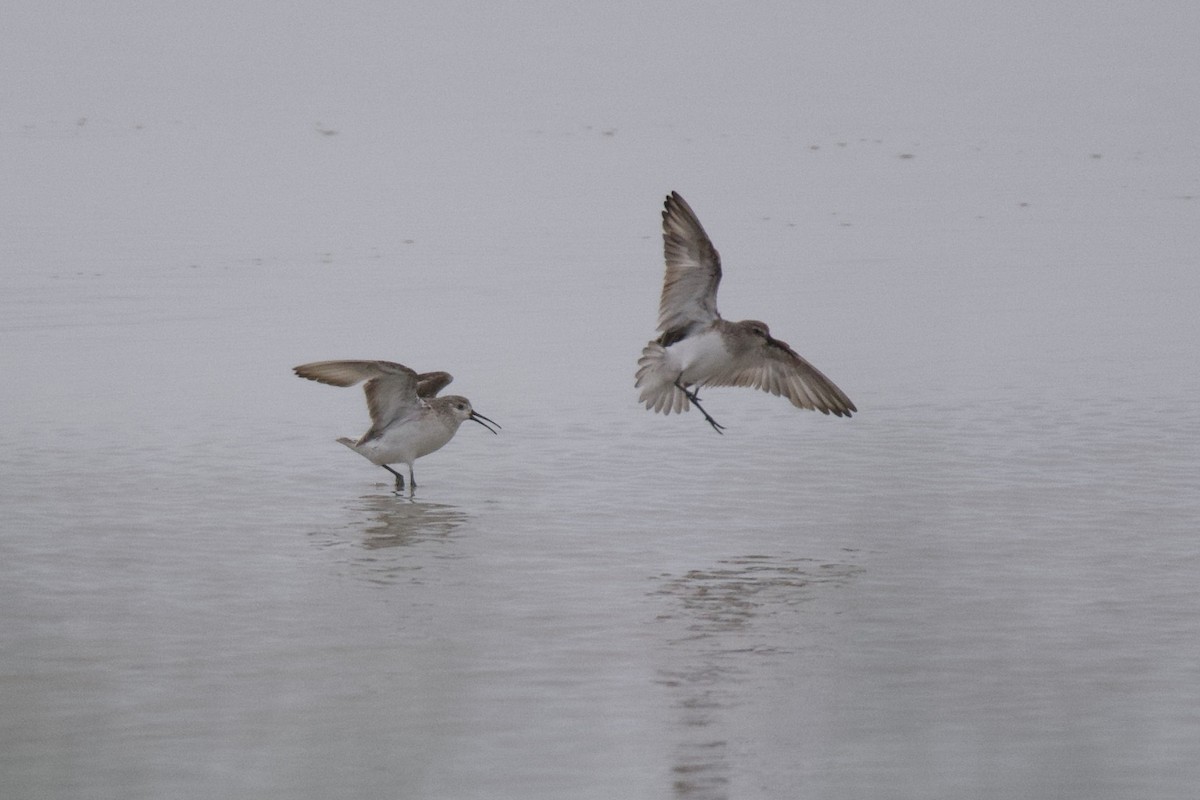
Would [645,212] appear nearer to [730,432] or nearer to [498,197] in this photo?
[498,197]

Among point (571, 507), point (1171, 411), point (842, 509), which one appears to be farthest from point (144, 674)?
point (1171, 411)

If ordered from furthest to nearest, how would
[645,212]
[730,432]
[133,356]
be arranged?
[645,212]
[133,356]
[730,432]

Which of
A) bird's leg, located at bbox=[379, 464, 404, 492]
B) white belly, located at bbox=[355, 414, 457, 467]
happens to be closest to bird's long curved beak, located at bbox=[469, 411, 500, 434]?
white belly, located at bbox=[355, 414, 457, 467]

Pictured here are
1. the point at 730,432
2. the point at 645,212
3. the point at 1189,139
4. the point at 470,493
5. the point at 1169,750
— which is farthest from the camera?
the point at 1189,139

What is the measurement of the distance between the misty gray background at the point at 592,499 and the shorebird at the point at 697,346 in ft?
1.51

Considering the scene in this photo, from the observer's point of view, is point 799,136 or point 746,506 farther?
point 799,136

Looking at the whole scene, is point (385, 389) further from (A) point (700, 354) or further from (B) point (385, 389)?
(A) point (700, 354)

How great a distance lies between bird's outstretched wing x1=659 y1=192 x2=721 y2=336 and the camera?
1313cm

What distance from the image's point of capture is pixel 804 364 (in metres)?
13.8

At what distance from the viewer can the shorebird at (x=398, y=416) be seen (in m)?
13.2

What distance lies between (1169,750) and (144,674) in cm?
412

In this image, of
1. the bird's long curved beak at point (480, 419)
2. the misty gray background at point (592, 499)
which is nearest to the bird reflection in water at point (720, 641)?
the misty gray background at point (592, 499)

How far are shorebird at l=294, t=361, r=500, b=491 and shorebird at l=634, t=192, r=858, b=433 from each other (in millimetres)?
1314

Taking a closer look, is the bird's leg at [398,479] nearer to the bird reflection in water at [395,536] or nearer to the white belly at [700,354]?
the bird reflection in water at [395,536]
